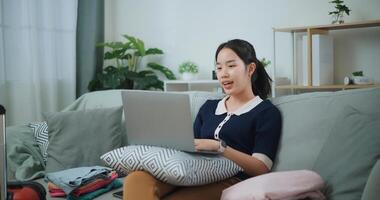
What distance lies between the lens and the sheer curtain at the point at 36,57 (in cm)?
285

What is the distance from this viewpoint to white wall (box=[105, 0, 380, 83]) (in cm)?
272

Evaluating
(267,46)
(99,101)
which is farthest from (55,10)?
(267,46)

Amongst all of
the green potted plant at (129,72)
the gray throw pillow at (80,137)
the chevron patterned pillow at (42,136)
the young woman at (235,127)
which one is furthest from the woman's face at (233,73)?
the green potted plant at (129,72)

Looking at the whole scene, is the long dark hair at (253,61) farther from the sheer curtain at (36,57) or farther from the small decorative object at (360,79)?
the sheer curtain at (36,57)

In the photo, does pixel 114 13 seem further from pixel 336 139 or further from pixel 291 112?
pixel 336 139

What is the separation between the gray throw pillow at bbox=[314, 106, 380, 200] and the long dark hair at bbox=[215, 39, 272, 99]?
0.50 meters

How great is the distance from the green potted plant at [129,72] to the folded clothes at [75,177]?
1.43 meters

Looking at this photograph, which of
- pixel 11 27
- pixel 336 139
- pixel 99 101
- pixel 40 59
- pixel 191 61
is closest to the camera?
pixel 336 139

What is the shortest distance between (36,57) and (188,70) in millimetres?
1084

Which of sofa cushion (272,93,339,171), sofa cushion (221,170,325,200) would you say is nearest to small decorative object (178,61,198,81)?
sofa cushion (272,93,339,171)

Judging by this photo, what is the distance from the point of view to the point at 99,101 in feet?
8.41

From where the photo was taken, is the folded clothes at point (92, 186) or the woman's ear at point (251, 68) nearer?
the folded clothes at point (92, 186)

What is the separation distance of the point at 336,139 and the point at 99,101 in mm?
1529

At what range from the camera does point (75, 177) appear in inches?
69.4
